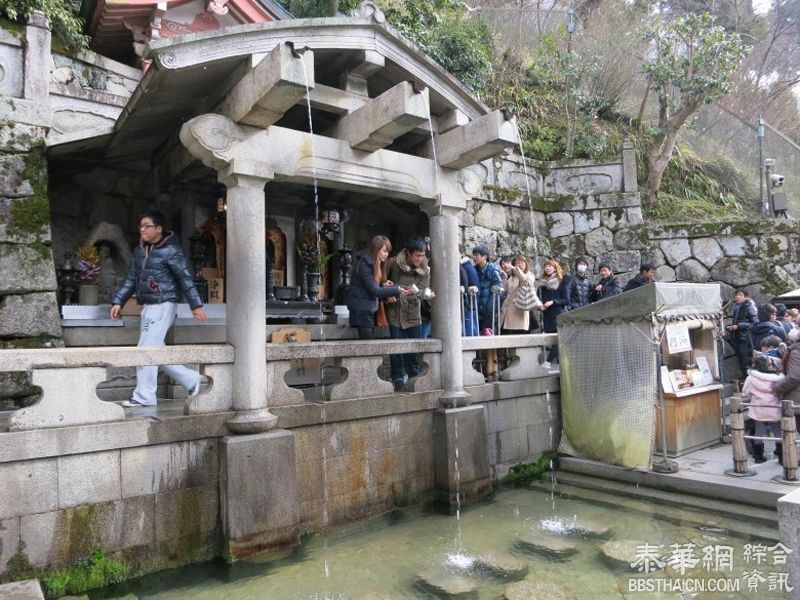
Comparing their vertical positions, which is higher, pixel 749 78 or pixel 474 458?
pixel 749 78

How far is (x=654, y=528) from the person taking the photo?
6117mm

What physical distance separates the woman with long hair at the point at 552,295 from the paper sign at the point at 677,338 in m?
2.47

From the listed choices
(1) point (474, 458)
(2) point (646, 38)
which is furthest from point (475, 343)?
(2) point (646, 38)

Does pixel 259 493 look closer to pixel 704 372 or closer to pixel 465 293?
pixel 465 293

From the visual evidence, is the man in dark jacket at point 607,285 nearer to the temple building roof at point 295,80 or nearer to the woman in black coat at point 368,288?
the temple building roof at point 295,80

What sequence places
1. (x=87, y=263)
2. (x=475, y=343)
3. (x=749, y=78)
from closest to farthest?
(x=475, y=343)
(x=87, y=263)
(x=749, y=78)

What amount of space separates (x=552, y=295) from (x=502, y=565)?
5929 millimetres

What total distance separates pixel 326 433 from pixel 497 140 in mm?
3931

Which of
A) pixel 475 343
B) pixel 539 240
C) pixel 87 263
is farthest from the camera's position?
pixel 539 240

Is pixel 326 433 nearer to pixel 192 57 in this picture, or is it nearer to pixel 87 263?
pixel 192 57

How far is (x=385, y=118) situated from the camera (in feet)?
19.6

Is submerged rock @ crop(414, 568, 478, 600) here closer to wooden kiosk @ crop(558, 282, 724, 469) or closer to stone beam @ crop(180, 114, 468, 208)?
wooden kiosk @ crop(558, 282, 724, 469)

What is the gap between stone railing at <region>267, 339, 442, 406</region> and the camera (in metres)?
5.95

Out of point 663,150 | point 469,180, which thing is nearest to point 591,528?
point 469,180
